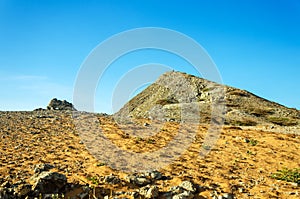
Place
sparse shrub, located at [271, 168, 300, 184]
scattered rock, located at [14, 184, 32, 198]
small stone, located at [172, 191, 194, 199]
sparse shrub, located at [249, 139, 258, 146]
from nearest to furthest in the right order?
scattered rock, located at [14, 184, 32, 198]
small stone, located at [172, 191, 194, 199]
sparse shrub, located at [271, 168, 300, 184]
sparse shrub, located at [249, 139, 258, 146]

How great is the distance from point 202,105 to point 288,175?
4423 cm

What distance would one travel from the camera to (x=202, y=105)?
59312mm

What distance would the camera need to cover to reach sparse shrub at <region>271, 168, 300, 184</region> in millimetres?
14820

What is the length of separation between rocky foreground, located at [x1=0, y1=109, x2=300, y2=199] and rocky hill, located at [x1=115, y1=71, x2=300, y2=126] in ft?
78.2

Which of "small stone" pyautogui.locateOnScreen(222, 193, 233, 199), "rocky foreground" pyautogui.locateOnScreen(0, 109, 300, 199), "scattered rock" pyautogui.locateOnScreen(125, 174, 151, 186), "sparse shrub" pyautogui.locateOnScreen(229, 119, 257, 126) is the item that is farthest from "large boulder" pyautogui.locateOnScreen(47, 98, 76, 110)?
"small stone" pyautogui.locateOnScreen(222, 193, 233, 199)

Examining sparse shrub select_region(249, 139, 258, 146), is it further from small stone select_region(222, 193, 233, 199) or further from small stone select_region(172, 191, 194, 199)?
small stone select_region(172, 191, 194, 199)

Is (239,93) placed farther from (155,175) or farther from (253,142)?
(155,175)

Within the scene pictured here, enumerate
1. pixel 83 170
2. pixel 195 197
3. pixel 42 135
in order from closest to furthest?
pixel 195 197
pixel 83 170
pixel 42 135

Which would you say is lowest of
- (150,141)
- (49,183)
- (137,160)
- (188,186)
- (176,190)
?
(176,190)

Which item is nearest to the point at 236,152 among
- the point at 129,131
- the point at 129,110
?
the point at 129,131

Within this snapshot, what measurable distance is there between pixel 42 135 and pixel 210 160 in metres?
10.3

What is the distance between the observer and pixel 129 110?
70062 mm

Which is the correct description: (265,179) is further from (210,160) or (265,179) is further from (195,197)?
(195,197)

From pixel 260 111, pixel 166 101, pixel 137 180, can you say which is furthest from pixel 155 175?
pixel 166 101
